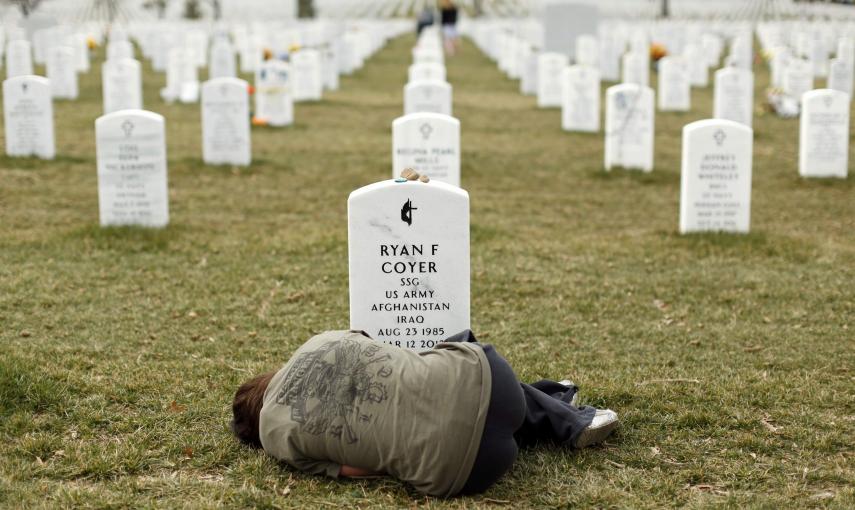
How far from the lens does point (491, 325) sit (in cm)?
708

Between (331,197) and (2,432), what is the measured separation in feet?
22.9

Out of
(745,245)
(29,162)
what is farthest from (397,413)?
(29,162)

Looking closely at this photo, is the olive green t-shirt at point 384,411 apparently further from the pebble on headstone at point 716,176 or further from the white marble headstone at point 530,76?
the white marble headstone at point 530,76

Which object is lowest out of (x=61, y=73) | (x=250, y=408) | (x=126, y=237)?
(x=250, y=408)

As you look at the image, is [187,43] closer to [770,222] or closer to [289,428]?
[770,222]

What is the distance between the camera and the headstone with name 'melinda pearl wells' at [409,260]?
5.42m

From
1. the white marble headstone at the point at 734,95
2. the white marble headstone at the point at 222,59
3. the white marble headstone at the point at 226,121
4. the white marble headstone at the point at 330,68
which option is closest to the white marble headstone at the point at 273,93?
the white marble headstone at the point at 226,121

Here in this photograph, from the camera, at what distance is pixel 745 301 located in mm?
7605

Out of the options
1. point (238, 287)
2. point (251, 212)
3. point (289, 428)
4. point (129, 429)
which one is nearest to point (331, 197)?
point (251, 212)

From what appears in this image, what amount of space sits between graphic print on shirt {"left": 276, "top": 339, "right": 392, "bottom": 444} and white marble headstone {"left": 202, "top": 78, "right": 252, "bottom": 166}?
8636 millimetres

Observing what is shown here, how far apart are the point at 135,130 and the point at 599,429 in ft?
18.2

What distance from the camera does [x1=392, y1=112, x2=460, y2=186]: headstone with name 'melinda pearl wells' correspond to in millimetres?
9055

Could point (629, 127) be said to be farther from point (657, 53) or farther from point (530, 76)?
point (657, 53)

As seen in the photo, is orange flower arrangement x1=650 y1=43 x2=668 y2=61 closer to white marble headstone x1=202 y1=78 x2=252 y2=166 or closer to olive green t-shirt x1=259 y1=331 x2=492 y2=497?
white marble headstone x1=202 y1=78 x2=252 y2=166
